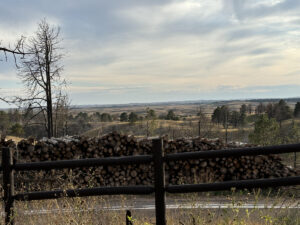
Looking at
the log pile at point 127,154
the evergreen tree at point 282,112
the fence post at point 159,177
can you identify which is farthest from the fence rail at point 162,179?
the evergreen tree at point 282,112

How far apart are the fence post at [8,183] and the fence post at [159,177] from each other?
7.14 feet

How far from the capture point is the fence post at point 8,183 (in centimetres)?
493

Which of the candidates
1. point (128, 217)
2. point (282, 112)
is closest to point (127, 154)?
point (128, 217)

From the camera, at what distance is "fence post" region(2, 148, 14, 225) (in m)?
4.93

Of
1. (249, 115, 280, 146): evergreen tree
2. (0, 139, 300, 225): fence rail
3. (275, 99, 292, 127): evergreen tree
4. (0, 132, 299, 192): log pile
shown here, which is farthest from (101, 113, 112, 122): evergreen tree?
(0, 139, 300, 225): fence rail

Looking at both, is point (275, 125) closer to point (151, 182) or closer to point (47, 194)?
point (151, 182)

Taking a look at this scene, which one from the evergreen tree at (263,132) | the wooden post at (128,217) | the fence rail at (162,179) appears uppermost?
the fence rail at (162,179)

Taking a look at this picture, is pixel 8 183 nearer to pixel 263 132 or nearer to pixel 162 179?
pixel 162 179

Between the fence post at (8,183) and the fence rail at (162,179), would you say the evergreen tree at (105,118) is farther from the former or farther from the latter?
the fence rail at (162,179)

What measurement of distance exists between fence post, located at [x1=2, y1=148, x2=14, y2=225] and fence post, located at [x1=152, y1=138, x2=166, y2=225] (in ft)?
7.14

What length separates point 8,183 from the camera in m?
4.97

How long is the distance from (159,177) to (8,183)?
2.32m

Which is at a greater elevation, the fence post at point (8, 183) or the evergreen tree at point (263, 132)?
the fence post at point (8, 183)

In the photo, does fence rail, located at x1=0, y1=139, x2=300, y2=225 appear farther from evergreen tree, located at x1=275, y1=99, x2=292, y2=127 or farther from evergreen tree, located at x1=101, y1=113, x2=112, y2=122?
evergreen tree, located at x1=275, y1=99, x2=292, y2=127
